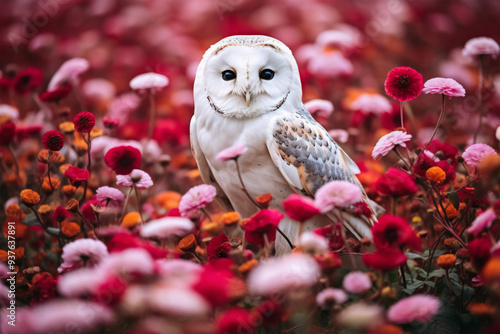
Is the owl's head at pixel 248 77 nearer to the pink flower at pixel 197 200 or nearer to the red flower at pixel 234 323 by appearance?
the pink flower at pixel 197 200

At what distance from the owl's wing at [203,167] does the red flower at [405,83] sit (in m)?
0.40

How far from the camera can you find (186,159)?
136 cm

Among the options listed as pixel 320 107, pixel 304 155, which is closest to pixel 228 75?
pixel 304 155

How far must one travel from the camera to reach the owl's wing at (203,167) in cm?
97

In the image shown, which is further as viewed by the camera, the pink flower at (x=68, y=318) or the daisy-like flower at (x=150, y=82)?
the daisy-like flower at (x=150, y=82)

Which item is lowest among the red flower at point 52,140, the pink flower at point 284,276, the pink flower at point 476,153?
the pink flower at point 284,276

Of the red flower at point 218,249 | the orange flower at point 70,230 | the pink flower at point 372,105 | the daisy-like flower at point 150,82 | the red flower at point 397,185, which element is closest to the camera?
the red flower at point 397,185

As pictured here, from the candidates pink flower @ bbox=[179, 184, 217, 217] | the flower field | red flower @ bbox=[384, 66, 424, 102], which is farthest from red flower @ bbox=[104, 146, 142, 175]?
red flower @ bbox=[384, 66, 424, 102]

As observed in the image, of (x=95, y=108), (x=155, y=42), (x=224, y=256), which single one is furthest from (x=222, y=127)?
(x=155, y=42)

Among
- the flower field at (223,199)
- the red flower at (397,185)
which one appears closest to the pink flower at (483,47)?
the flower field at (223,199)

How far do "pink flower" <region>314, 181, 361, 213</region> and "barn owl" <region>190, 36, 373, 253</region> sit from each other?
0.78 feet

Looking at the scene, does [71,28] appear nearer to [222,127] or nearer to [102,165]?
[102,165]

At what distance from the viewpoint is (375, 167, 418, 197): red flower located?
2.19ft

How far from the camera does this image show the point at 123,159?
0.82 metres
